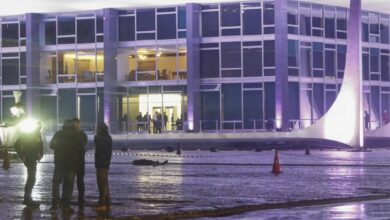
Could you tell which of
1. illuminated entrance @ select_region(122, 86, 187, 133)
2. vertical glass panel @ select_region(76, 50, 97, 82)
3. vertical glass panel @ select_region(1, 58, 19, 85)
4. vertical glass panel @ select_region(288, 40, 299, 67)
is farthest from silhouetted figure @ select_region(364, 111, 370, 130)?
vertical glass panel @ select_region(1, 58, 19, 85)

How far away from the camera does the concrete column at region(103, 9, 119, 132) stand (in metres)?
64.3

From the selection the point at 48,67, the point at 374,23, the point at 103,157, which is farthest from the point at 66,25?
the point at 103,157

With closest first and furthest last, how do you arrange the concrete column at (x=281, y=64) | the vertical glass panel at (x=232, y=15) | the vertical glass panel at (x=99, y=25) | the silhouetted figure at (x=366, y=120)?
the concrete column at (x=281, y=64) < the vertical glass panel at (x=232, y=15) < the silhouetted figure at (x=366, y=120) < the vertical glass panel at (x=99, y=25)

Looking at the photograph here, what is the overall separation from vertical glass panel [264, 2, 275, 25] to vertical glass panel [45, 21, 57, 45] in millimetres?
16626

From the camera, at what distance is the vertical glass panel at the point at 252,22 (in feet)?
199

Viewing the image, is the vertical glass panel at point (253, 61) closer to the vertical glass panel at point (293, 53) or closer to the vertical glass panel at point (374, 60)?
the vertical glass panel at point (293, 53)

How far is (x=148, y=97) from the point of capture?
6469cm

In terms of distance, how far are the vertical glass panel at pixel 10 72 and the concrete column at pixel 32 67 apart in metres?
1.45

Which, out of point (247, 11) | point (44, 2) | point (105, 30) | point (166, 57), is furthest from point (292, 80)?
point (44, 2)

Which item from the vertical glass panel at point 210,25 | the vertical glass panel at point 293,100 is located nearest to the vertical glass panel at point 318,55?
the vertical glass panel at point 293,100

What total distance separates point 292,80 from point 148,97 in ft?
35.9

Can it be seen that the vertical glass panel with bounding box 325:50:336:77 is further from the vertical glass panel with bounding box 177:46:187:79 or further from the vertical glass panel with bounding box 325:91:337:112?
the vertical glass panel with bounding box 177:46:187:79

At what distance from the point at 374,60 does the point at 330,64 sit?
189 inches

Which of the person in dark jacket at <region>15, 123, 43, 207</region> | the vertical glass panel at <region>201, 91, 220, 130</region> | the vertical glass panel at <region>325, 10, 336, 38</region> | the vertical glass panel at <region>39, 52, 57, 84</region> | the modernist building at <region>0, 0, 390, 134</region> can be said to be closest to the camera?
the person in dark jacket at <region>15, 123, 43, 207</region>
